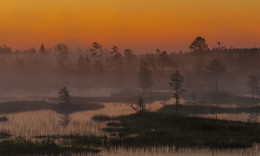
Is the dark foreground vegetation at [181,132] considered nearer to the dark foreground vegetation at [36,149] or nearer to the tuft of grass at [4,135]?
the dark foreground vegetation at [36,149]

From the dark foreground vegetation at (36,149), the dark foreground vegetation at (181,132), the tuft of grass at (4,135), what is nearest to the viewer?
the dark foreground vegetation at (36,149)

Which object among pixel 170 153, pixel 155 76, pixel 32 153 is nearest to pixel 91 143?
pixel 32 153

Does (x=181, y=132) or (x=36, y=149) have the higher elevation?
(x=181, y=132)

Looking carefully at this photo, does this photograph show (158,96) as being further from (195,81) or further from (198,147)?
(198,147)

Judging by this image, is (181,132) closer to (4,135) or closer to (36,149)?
(36,149)

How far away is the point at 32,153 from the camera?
89.9 ft

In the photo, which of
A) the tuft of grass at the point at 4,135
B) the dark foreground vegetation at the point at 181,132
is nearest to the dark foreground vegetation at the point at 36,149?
the dark foreground vegetation at the point at 181,132

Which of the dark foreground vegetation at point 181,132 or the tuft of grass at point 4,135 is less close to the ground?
the dark foreground vegetation at point 181,132

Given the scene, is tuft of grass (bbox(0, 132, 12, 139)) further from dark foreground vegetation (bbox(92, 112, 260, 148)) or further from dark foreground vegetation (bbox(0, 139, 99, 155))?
dark foreground vegetation (bbox(92, 112, 260, 148))

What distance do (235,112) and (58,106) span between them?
36700mm

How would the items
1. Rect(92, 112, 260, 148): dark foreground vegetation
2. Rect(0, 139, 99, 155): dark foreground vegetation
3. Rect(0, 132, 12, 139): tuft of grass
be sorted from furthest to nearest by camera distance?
1. Rect(0, 132, 12, 139): tuft of grass
2. Rect(92, 112, 260, 148): dark foreground vegetation
3. Rect(0, 139, 99, 155): dark foreground vegetation

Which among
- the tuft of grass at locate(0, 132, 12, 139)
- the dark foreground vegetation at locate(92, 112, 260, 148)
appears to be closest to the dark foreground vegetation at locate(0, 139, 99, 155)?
the dark foreground vegetation at locate(92, 112, 260, 148)

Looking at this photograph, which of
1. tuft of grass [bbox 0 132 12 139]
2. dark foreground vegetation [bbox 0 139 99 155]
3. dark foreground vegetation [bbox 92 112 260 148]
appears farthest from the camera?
tuft of grass [bbox 0 132 12 139]

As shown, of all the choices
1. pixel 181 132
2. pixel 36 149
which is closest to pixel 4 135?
pixel 36 149
